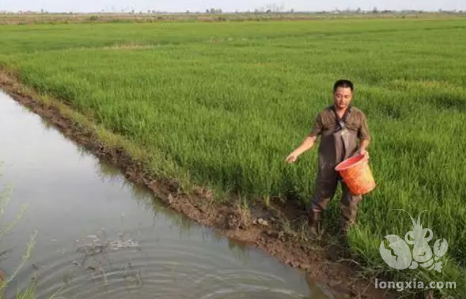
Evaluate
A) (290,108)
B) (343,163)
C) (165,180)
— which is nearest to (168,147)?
(165,180)

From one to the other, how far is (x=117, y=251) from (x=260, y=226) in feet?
3.97

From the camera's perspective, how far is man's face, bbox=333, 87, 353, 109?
3268 mm

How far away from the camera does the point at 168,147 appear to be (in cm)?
579

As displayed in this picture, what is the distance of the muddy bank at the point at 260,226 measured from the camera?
3.36m

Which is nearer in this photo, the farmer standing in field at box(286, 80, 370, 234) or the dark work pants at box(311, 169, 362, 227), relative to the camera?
the farmer standing in field at box(286, 80, 370, 234)

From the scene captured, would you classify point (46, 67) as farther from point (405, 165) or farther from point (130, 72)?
point (405, 165)

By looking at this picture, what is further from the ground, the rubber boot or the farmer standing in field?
the farmer standing in field

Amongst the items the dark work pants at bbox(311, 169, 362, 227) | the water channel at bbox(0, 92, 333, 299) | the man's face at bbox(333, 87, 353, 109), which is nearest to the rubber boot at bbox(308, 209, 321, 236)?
the dark work pants at bbox(311, 169, 362, 227)

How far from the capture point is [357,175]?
328cm

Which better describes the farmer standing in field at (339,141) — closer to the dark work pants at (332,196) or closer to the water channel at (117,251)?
the dark work pants at (332,196)

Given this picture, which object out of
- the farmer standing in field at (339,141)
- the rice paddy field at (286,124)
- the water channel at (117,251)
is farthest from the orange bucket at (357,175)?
the water channel at (117,251)

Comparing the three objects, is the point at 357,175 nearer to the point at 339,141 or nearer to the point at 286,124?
the point at 339,141
